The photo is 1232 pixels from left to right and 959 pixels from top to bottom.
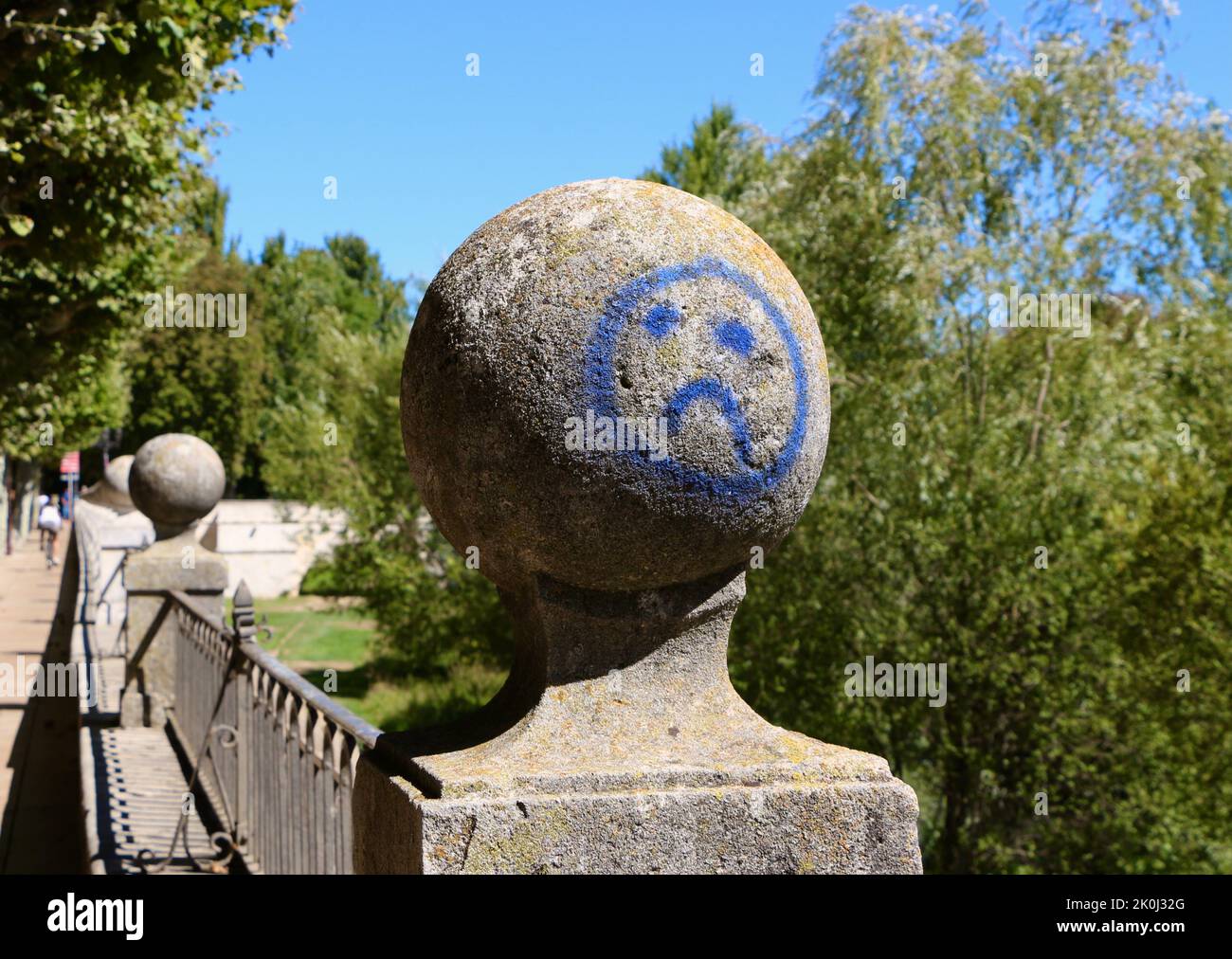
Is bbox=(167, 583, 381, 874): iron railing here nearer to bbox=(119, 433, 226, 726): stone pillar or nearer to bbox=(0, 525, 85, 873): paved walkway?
bbox=(0, 525, 85, 873): paved walkway

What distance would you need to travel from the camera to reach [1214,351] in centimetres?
1271

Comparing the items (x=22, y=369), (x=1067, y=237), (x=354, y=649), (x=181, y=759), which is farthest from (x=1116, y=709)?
(x=354, y=649)

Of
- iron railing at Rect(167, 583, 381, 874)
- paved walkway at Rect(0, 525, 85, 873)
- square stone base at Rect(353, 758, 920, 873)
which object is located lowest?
paved walkway at Rect(0, 525, 85, 873)

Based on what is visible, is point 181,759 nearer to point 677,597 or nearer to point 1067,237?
point 677,597

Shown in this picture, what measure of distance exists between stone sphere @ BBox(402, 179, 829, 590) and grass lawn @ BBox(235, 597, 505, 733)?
13.7 metres

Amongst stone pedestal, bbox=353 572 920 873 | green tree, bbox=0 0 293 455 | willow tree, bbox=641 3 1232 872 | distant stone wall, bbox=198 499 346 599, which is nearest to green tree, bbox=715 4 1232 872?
willow tree, bbox=641 3 1232 872

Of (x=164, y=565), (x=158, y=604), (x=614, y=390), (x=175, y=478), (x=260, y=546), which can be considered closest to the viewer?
(x=614, y=390)

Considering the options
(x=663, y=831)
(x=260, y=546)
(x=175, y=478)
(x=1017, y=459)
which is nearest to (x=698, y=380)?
(x=663, y=831)

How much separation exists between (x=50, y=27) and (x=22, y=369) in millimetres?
5084

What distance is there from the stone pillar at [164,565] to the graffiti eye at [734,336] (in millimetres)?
7020

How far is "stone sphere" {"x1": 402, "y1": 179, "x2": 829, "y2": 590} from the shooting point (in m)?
2.58

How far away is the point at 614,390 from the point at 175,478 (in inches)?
280

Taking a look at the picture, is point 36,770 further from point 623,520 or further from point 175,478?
point 623,520

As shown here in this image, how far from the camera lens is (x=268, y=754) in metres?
5.36
